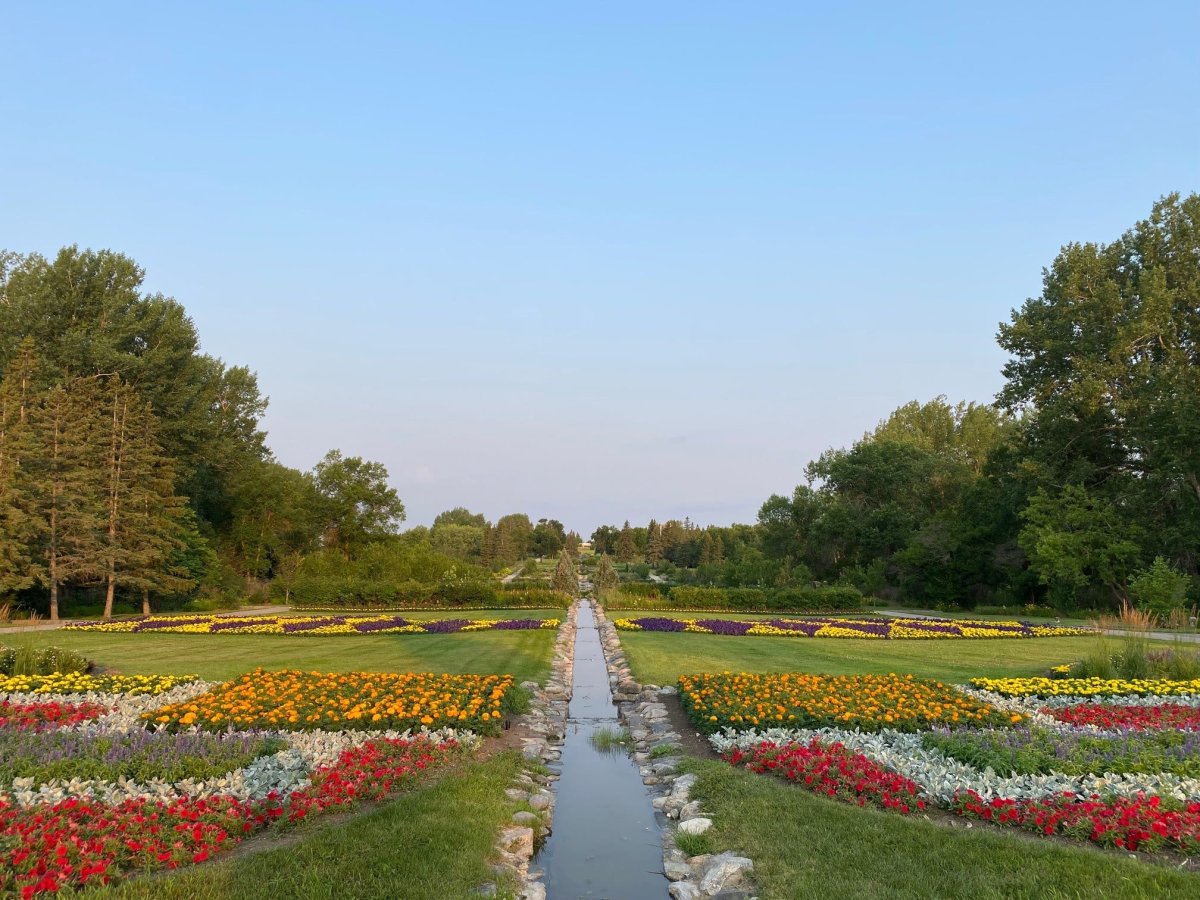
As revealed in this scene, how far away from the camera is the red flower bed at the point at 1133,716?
761 centimetres

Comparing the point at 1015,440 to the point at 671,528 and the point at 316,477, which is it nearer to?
the point at 316,477

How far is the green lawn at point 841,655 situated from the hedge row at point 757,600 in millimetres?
10364

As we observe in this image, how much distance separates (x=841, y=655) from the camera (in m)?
15.0

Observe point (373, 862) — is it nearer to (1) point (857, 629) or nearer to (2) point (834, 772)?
(2) point (834, 772)

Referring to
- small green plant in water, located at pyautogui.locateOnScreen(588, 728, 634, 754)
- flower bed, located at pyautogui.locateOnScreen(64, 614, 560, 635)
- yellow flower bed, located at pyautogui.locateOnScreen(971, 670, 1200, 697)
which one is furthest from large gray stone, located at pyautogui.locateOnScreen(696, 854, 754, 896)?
flower bed, located at pyautogui.locateOnScreen(64, 614, 560, 635)

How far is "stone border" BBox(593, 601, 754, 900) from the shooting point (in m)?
4.62

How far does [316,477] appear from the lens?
46.7 metres

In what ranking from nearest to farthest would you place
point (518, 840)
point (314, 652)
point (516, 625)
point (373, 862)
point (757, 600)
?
1. point (373, 862)
2. point (518, 840)
3. point (314, 652)
4. point (516, 625)
5. point (757, 600)

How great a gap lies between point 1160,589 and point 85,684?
27.3m

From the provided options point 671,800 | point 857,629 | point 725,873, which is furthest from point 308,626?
point 725,873

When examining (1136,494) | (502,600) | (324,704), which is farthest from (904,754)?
(1136,494)

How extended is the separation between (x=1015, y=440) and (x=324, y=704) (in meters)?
32.3

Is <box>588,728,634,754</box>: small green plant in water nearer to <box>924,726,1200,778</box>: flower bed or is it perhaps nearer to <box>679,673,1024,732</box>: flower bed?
<box>679,673,1024,732</box>: flower bed

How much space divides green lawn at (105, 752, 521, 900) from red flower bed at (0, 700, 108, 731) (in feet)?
14.5
